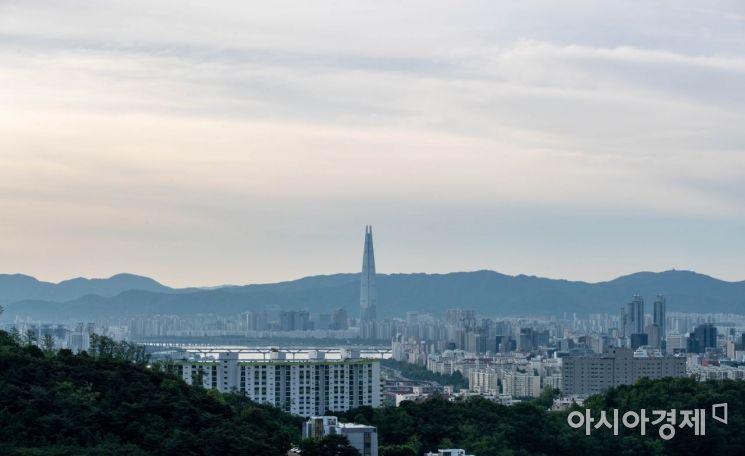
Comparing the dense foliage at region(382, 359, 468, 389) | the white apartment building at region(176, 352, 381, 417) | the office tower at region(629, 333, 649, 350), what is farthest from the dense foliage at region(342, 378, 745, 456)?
the office tower at region(629, 333, 649, 350)

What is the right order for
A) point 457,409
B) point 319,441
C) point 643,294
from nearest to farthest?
point 319,441
point 457,409
point 643,294

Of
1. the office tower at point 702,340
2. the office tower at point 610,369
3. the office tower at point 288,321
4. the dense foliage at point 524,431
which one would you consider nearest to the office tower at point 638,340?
the office tower at point 702,340

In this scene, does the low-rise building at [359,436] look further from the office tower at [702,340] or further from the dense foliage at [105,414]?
the office tower at [702,340]

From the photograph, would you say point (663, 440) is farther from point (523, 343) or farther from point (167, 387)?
point (523, 343)

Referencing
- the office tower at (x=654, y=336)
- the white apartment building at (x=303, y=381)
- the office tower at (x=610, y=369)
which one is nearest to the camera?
the white apartment building at (x=303, y=381)

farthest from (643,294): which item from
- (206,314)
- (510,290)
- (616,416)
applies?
(616,416)

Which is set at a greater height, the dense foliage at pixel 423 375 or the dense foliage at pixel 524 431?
the dense foliage at pixel 524 431
